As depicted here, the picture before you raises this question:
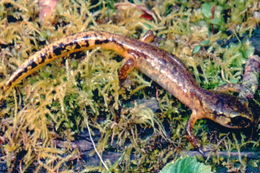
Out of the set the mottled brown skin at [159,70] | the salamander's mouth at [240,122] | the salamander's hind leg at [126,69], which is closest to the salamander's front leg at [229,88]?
the mottled brown skin at [159,70]

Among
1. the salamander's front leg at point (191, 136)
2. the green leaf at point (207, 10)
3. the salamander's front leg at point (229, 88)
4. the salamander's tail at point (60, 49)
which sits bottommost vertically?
the salamander's front leg at point (191, 136)

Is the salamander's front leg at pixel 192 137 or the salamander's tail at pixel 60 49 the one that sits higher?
the salamander's tail at pixel 60 49

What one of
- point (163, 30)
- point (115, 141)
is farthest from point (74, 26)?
point (115, 141)

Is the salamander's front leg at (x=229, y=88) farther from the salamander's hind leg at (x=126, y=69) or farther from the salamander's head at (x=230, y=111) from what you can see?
the salamander's hind leg at (x=126, y=69)

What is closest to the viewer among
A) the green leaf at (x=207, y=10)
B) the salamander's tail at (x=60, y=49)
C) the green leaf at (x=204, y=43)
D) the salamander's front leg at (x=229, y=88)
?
the salamander's tail at (x=60, y=49)

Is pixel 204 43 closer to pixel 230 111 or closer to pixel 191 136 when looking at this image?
pixel 230 111

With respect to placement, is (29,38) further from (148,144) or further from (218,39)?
(218,39)

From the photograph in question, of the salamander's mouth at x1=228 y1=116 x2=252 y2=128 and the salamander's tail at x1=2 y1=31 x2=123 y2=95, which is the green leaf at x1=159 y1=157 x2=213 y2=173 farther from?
the salamander's tail at x1=2 y1=31 x2=123 y2=95
